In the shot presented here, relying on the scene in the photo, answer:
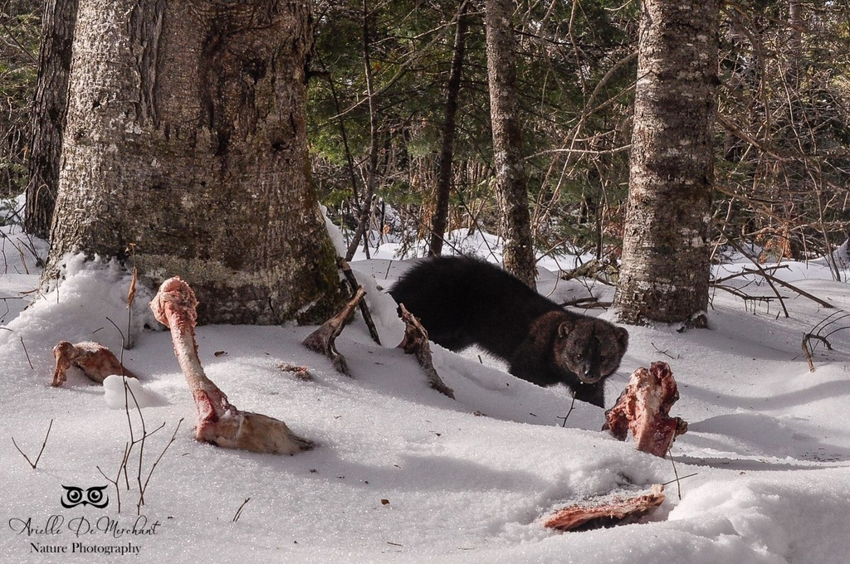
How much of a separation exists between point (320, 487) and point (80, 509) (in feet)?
1.67

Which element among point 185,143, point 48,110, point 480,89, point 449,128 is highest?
point 480,89

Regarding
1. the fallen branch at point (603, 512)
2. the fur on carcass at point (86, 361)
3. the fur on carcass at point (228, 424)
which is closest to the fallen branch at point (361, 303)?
the fur on carcass at point (86, 361)

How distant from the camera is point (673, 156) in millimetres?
5547

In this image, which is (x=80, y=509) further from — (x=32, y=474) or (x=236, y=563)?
(x=236, y=563)

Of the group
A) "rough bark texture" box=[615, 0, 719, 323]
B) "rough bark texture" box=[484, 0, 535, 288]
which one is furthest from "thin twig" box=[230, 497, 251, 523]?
"rough bark texture" box=[484, 0, 535, 288]

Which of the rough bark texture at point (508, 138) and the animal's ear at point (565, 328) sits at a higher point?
the rough bark texture at point (508, 138)

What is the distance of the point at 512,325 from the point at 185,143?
3758mm

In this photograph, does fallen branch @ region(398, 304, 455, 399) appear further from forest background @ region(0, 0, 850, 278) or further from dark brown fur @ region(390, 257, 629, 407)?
forest background @ region(0, 0, 850, 278)

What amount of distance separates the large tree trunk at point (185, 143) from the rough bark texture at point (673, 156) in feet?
11.1

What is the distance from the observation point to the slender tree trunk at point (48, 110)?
20.7 ft

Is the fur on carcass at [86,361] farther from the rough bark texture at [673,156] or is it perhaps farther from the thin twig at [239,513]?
Answer: the rough bark texture at [673,156]

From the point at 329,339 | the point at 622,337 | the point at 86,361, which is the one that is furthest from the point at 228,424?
the point at 622,337

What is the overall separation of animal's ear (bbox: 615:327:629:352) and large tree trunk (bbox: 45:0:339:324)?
121 inches

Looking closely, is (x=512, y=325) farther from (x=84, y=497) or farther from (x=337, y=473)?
(x=84, y=497)
